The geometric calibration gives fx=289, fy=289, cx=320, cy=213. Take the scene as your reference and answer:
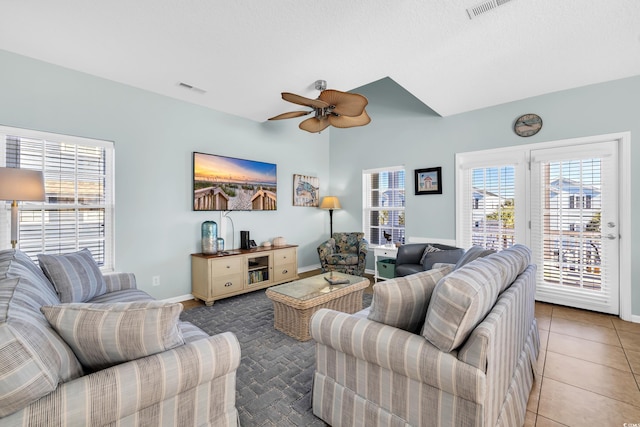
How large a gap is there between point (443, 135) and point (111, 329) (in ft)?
14.8

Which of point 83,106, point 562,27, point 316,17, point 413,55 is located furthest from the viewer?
point 83,106

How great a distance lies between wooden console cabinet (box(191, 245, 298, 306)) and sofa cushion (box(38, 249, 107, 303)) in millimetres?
1290

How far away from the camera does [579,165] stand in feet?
11.1

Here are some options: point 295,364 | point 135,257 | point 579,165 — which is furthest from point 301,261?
point 579,165

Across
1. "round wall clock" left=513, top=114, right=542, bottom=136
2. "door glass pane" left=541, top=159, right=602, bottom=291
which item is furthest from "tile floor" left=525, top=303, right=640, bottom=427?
"round wall clock" left=513, top=114, right=542, bottom=136

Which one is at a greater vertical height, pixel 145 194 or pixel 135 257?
pixel 145 194

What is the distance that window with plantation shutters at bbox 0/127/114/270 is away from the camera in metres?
2.81

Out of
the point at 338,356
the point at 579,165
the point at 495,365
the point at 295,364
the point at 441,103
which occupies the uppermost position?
the point at 441,103

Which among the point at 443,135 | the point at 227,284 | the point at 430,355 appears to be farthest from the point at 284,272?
the point at 430,355

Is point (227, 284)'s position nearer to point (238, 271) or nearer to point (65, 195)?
point (238, 271)

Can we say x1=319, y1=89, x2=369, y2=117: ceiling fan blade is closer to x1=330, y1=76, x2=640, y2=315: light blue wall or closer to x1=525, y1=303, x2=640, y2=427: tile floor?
x1=330, y1=76, x2=640, y2=315: light blue wall

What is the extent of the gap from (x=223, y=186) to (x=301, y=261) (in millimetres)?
2046

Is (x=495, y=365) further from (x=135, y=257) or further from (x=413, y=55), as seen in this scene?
(x=135, y=257)

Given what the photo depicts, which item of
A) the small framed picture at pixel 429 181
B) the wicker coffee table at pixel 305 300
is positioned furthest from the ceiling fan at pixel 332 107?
the small framed picture at pixel 429 181
